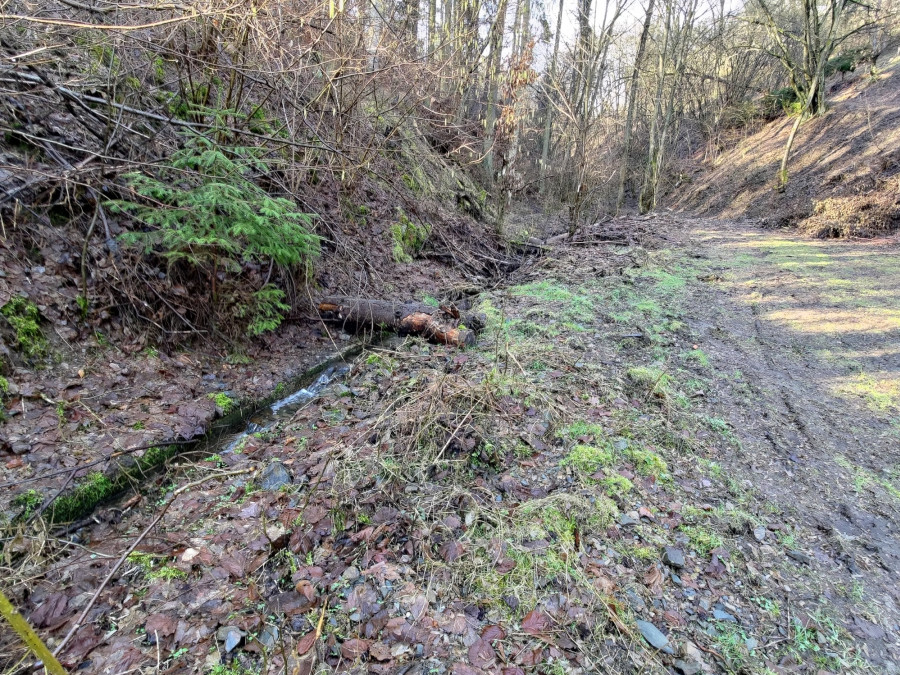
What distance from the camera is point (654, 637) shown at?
2141 mm

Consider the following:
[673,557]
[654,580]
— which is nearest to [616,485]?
[673,557]

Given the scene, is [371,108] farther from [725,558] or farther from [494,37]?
[725,558]

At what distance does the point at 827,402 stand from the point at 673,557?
3124 mm

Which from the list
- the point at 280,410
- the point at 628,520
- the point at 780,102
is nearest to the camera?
the point at 628,520

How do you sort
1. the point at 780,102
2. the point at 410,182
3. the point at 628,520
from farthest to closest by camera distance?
the point at 780,102
the point at 410,182
the point at 628,520

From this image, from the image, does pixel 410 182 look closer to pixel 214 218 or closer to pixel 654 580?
pixel 214 218

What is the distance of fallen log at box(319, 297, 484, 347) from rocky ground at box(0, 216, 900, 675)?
51.7 inches

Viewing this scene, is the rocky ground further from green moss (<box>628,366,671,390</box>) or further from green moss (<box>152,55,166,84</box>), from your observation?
green moss (<box>152,55,166,84</box>)

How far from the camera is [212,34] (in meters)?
5.23

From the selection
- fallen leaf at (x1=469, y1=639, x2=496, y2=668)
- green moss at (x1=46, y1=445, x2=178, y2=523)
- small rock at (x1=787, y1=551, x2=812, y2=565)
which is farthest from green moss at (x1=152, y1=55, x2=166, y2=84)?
small rock at (x1=787, y1=551, x2=812, y2=565)

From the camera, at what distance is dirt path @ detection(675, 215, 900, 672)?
2.64m

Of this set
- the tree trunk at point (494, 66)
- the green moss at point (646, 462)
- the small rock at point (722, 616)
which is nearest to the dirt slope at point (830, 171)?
the tree trunk at point (494, 66)

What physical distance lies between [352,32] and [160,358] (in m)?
5.55

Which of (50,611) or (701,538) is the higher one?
(701,538)
